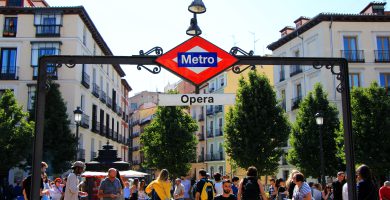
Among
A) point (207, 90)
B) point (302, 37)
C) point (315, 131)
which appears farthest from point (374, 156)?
point (207, 90)

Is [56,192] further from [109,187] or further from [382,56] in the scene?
[382,56]

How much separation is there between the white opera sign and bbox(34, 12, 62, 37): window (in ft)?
102

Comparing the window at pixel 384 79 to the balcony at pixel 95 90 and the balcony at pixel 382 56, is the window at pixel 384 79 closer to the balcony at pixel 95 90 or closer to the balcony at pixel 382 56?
the balcony at pixel 382 56

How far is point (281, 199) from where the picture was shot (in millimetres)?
13367

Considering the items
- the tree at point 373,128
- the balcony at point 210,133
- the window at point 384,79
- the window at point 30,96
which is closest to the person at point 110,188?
the tree at point 373,128

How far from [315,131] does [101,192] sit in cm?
2385

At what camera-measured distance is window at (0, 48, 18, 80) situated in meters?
35.8

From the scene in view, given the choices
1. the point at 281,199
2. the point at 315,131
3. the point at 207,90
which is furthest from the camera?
the point at 207,90

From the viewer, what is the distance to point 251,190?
9312 mm

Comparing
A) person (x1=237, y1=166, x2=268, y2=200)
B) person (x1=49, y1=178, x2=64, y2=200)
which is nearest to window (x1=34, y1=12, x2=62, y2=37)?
person (x1=49, y1=178, x2=64, y2=200)

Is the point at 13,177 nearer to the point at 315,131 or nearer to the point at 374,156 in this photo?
the point at 315,131

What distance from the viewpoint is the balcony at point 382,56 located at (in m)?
36.3

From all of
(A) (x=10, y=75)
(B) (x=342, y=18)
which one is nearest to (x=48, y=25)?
(A) (x=10, y=75)

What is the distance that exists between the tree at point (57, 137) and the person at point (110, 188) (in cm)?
2336
